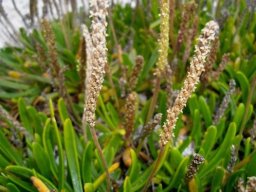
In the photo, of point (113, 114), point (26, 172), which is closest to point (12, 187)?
point (26, 172)

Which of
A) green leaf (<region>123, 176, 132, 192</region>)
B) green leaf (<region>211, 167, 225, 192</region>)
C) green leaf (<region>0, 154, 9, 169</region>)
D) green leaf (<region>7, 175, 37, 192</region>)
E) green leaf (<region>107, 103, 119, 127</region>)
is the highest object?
green leaf (<region>107, 103, 119, 127</region>)

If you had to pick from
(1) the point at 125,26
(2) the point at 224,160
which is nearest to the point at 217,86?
(2) the point at 224,160

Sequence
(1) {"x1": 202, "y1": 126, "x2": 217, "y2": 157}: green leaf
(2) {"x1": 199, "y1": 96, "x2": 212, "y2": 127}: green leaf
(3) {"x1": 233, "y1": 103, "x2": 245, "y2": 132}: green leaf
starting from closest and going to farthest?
(1) {"x1": 202, "y1": 126, "x2": 217, "y2": 157}: green leaf < (3) {"x1": 233, "y1": 103, "x2": 245, "y2": 132}: green leaf < (2) {"x1": 199, "y1": 96, "x2": 212, "y2": 127}: green leaf

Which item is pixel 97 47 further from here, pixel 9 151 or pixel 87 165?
pixel 9 151

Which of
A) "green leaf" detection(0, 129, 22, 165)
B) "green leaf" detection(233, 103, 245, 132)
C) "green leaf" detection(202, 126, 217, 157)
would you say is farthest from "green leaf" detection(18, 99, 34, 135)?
"green leaf" detection(233, 103, 245, 132)

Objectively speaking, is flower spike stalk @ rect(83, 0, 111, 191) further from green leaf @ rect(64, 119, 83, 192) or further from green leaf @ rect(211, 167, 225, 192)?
green leaf @ rect(211, 167, 225, 192)

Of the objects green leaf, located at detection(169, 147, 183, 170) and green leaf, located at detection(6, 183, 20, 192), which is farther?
green leaf, located at detection(169, 147, 183, 170)

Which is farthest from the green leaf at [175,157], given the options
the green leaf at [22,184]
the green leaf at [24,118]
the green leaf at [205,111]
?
the green leaf at [24,118]

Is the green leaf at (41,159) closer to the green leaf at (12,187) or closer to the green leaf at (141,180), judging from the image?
the green leaf at (12,187)
